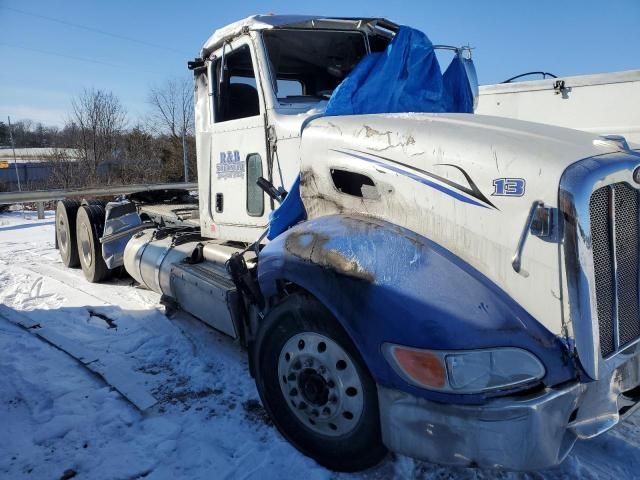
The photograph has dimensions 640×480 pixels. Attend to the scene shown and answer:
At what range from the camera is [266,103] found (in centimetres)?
395

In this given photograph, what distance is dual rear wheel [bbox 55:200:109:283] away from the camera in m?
6.96

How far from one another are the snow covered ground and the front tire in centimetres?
17

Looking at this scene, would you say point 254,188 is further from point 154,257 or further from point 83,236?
point 83,236

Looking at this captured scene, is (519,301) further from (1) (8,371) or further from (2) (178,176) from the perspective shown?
(2) (178,176)

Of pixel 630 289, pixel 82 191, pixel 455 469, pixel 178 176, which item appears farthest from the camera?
pixel 178 176

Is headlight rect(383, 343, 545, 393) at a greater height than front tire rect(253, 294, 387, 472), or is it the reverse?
headlight rect(383, 343, 545, 393)

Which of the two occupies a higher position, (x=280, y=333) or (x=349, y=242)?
(x=349, y=242)

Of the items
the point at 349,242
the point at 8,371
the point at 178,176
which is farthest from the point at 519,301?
the point at 178,176

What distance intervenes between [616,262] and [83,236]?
720 centimetres

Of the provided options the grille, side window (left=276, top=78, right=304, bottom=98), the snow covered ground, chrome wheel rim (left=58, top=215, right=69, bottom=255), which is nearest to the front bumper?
the grille

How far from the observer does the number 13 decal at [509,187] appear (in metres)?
2.16

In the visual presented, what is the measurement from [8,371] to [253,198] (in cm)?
254

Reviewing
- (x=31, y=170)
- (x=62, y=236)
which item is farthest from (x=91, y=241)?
(x=31, y=170)

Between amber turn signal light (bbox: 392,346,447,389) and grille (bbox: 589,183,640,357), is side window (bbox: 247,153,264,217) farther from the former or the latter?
grille (bbox: 589,183,640,357)
